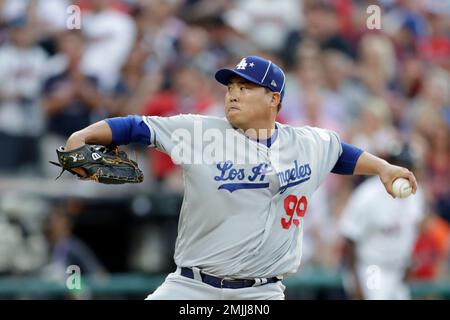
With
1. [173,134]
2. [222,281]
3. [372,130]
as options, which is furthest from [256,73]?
[372,130]

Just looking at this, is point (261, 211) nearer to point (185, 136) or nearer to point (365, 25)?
point (185, 136)

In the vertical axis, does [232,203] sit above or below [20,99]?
below

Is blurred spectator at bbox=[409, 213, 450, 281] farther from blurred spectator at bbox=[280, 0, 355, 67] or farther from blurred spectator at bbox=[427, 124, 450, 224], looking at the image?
blurred spectator at bbox=[280, 0, 355, 67]

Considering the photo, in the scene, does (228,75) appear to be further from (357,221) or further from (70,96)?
(70,96)

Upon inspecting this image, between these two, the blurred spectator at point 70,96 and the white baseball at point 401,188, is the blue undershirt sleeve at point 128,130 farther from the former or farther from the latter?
the blurred spectator at point 70,96

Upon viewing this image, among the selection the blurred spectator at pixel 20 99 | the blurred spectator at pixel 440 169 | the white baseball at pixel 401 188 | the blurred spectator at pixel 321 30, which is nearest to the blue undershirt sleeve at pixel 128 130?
the white baseball at pixel 401 188

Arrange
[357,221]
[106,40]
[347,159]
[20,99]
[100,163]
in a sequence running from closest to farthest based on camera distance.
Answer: [100,163]
[347,159]
[357,221]
[20,99]
[106,40]

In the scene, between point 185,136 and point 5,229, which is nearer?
point 185,136

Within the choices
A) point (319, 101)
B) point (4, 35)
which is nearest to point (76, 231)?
point (4, 35)

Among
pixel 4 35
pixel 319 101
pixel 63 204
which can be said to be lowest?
pixel 63 204
